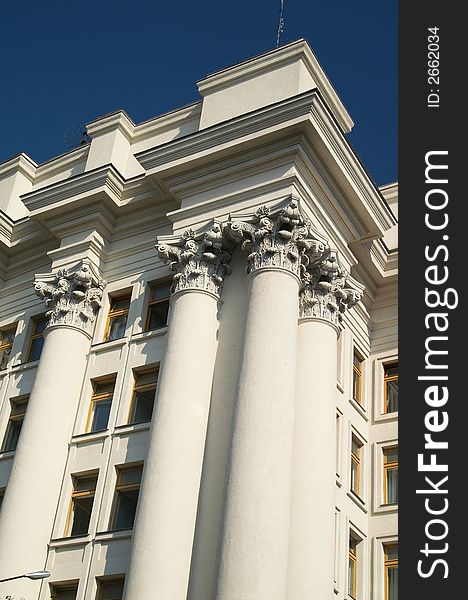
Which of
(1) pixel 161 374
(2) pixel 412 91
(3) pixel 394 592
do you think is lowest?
(3) pixel 394 592

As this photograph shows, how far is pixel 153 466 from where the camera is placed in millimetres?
24406

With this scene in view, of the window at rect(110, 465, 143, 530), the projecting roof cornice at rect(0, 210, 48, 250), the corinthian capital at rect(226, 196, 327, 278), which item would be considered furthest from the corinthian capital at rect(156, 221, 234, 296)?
the projecting roof cornice at rect(0, 210, 48, 250)

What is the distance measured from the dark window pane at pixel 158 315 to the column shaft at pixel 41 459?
2094mm

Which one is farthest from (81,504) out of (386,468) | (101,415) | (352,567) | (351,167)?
(351,167)

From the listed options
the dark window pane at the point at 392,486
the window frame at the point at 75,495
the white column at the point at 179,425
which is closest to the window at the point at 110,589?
the window frame at the point at 75,495

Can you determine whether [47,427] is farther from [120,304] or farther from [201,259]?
[201,259]

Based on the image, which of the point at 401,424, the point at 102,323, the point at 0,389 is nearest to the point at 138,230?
the point at 102,323

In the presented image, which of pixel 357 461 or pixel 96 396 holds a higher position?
pixel 96 396

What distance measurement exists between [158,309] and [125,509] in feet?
21.4

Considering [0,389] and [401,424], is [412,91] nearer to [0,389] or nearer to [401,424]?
[401,424]

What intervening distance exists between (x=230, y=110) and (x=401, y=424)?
52.3ft

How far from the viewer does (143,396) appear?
28.6m

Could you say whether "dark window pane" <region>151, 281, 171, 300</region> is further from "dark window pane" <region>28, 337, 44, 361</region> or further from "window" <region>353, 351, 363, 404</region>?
"window" <region>353, 351, 363, 404</region>

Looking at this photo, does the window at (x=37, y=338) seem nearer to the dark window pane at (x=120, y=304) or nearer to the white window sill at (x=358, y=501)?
the dark window pane at (x=120, y=304)
